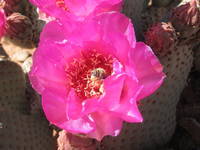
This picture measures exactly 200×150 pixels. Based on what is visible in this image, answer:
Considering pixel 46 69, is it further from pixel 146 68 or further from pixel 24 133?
pixel 24 133

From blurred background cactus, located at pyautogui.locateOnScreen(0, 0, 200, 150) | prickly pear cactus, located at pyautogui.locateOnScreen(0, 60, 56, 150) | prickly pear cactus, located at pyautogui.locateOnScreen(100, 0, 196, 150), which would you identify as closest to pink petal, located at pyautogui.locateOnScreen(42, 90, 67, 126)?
blurred background cactus, located at pyautogui.locateOnScreen(0, 0, 200, 150)

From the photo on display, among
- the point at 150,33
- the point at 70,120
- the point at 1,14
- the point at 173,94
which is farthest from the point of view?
the point at 173,94

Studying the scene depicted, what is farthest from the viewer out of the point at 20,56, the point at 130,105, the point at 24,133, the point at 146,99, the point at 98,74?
the point at 20,56

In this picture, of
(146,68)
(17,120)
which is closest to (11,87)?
(17,120)

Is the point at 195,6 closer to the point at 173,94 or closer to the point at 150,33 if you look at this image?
the point at 150,33

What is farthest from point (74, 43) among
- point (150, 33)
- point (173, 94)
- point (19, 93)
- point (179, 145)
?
point (179, 145)

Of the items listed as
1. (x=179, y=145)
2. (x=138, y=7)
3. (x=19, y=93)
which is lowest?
(x=179, y=145)
